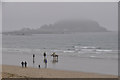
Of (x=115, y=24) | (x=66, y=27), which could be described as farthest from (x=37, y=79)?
(x=66, y=27)

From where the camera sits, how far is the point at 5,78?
8727mm

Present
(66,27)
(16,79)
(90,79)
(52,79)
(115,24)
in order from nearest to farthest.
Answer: (16,79), (52,79), (90,79), (115,24), (66,27)

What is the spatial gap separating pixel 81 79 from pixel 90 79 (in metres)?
0.59

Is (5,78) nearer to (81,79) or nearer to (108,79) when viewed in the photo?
A: (81,79)

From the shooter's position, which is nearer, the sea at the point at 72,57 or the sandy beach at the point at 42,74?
the sandy beach at the point at 42,74

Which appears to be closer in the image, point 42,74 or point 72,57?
point 42,74

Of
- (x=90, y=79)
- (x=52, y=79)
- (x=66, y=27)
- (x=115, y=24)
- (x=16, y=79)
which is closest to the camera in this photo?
(x=16, y=79)

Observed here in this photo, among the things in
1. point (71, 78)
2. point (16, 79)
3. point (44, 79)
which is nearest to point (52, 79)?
point (44, 79)

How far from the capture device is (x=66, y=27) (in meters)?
144

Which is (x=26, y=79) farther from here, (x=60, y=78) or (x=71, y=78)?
(x=71, y=78)

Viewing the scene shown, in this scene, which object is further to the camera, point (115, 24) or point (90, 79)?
point (115, 24)

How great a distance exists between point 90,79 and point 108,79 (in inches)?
43.1

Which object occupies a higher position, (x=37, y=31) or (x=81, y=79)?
(x=37, y=31)

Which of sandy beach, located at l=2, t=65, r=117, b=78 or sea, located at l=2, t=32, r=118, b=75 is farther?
sea, located at l=2, t=32, r=118, b=75
